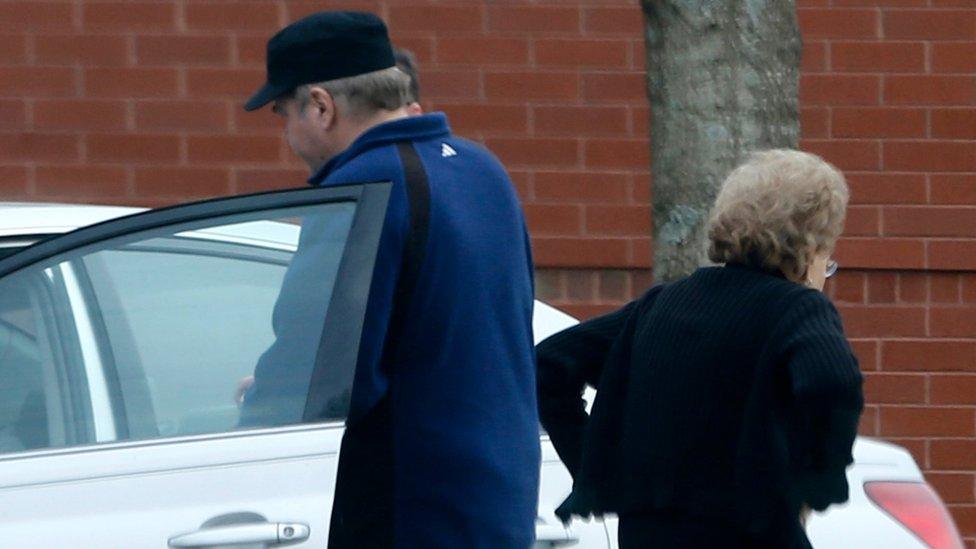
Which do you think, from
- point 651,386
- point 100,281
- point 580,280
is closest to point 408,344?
point 651,386

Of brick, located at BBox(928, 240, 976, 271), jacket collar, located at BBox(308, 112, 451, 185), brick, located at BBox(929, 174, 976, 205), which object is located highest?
jacket collar, located at BBox(308, 112, 451, 185)

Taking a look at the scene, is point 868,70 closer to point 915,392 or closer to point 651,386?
point 915,392

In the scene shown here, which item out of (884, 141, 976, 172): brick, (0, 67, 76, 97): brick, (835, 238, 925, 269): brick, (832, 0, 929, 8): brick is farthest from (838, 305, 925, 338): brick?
(0, 67, 76, 97): brick

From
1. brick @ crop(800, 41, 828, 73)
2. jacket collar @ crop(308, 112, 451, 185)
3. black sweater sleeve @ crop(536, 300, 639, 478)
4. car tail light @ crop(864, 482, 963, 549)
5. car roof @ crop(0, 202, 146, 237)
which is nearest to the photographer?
jacket collar @ crop(308, 112, 451, 185)

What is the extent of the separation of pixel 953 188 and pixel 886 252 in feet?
1.13

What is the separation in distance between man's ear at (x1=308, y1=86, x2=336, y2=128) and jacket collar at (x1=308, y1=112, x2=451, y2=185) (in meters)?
0.06

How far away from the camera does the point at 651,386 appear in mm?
2666

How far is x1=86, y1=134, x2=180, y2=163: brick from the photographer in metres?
5.91

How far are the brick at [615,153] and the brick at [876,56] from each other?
2.57 ft

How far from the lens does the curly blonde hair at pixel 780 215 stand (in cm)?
266

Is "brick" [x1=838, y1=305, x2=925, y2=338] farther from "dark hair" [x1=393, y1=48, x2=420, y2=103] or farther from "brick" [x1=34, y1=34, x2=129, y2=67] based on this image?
"dark hair" [x1=393, y1=48, x2=420, y2=103]

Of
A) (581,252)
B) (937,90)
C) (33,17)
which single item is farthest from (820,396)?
(33,17)

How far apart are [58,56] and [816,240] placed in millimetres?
3916

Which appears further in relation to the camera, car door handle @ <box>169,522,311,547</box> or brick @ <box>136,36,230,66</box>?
brick @ <box>136,36,230,66</box>
